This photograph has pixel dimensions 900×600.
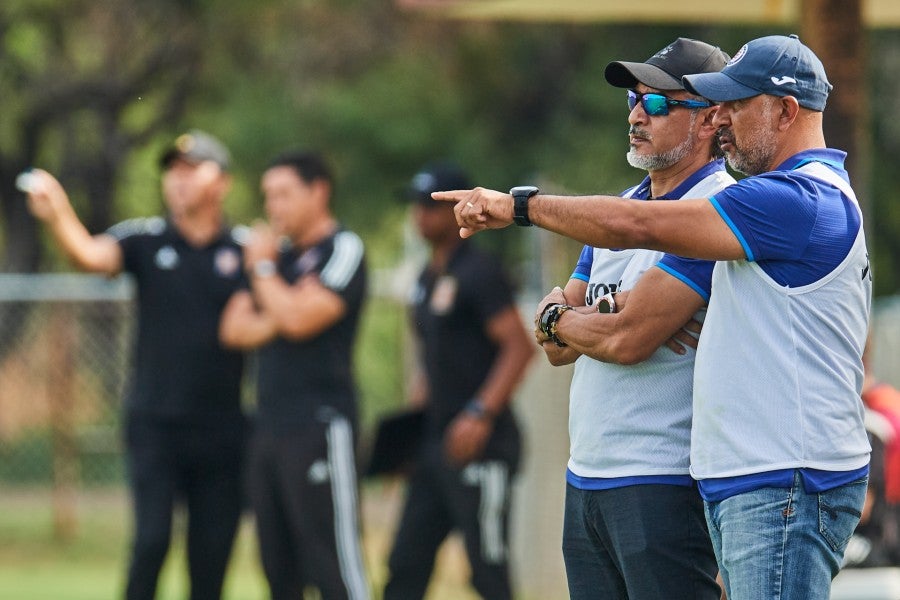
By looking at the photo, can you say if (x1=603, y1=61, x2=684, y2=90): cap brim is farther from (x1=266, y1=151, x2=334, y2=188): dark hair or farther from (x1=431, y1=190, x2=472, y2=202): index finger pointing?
(x1=266, y1=151, x2=334, y2=188): dark hair

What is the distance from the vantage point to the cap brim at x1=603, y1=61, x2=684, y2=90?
4141 mm

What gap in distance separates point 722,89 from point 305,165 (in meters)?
3.83

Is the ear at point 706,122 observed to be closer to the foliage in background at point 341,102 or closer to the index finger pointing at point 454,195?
the index finger pointing at point 454,195

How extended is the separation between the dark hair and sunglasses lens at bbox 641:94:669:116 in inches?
136

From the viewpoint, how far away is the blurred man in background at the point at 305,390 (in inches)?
274

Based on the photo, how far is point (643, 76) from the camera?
4141mm

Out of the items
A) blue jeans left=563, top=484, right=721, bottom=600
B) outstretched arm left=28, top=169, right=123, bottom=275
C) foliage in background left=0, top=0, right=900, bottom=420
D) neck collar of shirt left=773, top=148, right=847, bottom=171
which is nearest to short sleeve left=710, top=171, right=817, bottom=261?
neck collar of shirt left=773, top=148, right=847, bottom=171

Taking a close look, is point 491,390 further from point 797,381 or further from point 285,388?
point 797,381

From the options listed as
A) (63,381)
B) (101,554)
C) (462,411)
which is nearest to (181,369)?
(462,411)

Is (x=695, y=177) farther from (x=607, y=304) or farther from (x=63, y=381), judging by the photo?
(x=63, y=381)

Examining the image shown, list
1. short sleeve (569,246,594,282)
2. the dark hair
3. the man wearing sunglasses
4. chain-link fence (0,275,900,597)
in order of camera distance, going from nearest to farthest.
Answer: the man wearing sunglasses → short sleeve (569,246,594,282) → the dark hair → chain-link fence (0,275,900,597)

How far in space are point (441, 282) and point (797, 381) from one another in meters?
3.67

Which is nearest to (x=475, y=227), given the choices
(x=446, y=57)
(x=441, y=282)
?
(x=441, y=282)

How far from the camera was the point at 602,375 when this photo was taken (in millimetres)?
4223
